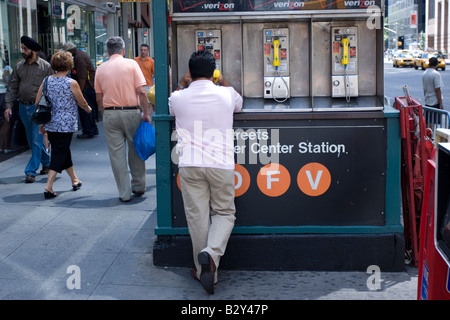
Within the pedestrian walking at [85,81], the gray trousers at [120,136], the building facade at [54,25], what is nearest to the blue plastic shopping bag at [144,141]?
the gray trousers at [120,136]

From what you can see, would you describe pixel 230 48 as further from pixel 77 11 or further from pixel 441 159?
pixel 77 11

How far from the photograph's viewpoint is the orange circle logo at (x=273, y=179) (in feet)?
17.4

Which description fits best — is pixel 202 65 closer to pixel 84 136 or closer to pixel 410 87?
pixel 84 136

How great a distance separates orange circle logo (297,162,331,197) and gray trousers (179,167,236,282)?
0.63 meters

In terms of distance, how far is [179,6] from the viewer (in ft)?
17.6

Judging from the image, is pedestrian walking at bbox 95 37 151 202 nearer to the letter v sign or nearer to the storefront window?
the letter v sign

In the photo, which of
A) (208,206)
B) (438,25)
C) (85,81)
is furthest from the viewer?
(438,25)

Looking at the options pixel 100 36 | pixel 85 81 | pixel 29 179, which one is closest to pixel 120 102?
pixel 29 179

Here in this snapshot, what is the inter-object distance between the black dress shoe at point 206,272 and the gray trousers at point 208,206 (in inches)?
3.6

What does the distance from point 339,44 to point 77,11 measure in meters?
10.9

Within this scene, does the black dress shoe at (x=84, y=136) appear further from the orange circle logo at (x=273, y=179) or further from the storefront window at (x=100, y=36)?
the orange circle logo at (x=273, y=179)

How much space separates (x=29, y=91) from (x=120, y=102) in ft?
6.92

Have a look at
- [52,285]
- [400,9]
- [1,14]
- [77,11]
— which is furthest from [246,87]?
[400,9]

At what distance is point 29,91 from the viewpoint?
8875 millimetres
